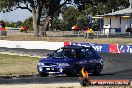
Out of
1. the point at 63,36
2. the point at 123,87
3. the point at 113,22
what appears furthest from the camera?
the point at 113,22

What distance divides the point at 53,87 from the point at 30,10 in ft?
175

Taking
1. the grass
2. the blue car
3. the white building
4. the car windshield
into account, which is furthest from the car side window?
the white building

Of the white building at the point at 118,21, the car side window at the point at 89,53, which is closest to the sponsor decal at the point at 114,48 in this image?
the car side window at the point at 89,53

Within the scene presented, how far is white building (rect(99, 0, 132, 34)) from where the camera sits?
226 ft

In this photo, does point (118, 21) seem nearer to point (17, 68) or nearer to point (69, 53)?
point (17, 68)

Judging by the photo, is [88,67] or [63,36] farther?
[63,36]

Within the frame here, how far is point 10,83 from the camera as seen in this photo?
16844 mm

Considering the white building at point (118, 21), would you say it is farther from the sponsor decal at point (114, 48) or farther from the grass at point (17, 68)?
the grass at point (17, 68)

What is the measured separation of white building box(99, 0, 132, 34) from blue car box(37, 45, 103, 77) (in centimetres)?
4681

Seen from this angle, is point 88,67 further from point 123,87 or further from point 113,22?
point 113,22

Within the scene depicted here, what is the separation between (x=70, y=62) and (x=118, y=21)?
2110 inches

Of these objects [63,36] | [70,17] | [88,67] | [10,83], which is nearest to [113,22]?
[63,36]

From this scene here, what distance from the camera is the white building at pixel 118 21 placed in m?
68.8

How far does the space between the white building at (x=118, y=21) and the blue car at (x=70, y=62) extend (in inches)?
1843
